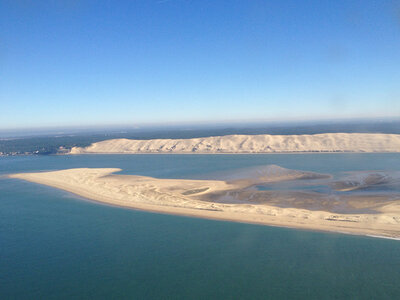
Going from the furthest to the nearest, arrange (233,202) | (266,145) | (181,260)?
(266,145), (233,202), (181,260)

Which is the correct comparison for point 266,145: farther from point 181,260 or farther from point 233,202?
point 181,260

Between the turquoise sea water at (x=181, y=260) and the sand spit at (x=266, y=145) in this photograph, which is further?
the sand spit at (x=266, y=145)

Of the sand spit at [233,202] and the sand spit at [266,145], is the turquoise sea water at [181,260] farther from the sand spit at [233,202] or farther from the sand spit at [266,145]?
the sand spit at [266,145]

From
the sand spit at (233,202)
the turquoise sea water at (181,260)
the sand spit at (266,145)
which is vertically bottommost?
the turquoise sea water at (181,260)

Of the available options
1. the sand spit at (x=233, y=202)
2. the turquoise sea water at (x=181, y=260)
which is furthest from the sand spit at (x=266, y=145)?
the turquoise sea water at (x=181, y=260)

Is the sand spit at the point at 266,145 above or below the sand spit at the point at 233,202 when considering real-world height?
above

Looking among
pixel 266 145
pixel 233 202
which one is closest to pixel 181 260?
pixel 233 202

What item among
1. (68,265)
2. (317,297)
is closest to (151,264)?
(68,265)
